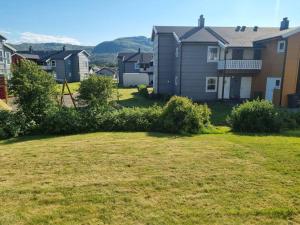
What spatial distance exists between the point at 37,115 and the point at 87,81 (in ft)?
11.0

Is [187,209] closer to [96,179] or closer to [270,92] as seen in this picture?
[96,179]

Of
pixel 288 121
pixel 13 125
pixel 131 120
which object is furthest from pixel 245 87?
pixel 13 125

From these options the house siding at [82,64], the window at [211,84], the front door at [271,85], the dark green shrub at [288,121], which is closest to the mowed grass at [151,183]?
the dark green shrub at [288,121]

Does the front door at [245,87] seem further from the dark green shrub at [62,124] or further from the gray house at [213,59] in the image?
the dark green shrub at [62,124]

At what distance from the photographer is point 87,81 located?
14.6 metres

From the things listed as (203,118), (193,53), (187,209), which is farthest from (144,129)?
(193,53)

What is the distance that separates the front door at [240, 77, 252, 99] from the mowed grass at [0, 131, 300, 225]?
17.9 metres

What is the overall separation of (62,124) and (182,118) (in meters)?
5.32

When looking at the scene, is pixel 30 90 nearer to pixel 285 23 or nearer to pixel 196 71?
pixel 196 71

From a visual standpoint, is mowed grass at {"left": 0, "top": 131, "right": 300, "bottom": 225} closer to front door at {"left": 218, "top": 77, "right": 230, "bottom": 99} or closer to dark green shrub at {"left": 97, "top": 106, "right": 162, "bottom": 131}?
dark green shrub at {"left": 97, "top": 106, "right": 162, "bottom": 131}

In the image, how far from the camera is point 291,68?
21.3m

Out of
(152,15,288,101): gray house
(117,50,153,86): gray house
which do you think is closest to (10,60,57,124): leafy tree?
(152,15,288,101): gray house

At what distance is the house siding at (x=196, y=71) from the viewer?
977 inches

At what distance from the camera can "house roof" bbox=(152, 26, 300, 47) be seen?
24.4 metres
